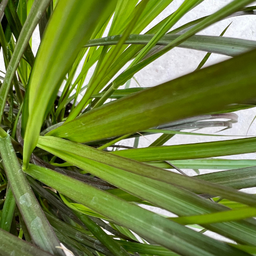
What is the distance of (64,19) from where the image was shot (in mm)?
95

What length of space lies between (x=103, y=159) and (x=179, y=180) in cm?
5

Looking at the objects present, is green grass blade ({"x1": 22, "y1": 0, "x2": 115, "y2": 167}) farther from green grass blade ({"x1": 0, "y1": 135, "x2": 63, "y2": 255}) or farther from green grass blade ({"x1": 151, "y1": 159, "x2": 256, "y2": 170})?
green grass blade ({"x1": 151, "y1": 159, "x2": 256, "y2": 170})

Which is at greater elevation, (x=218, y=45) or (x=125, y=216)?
(x=218, y=45)

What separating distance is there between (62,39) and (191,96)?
62 millimetres

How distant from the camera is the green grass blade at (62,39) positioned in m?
0.09

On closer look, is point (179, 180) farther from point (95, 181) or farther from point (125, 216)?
point (95, 181)

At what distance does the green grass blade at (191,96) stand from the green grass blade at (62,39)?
0.03 m

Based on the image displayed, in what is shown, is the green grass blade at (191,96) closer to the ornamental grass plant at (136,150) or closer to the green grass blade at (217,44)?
the ornamental grass plant at (136,150)

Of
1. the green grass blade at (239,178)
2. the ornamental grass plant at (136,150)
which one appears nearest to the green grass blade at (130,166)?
the ornamental grass plant at (136,150)

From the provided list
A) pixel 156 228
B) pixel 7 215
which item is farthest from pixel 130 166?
pixel 7 215

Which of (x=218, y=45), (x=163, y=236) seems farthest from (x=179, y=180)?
(x=218, y=45)

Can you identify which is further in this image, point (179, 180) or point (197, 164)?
point (197, 164)

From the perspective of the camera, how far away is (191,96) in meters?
0.08

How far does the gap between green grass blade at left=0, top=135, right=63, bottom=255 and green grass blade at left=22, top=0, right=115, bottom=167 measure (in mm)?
67
